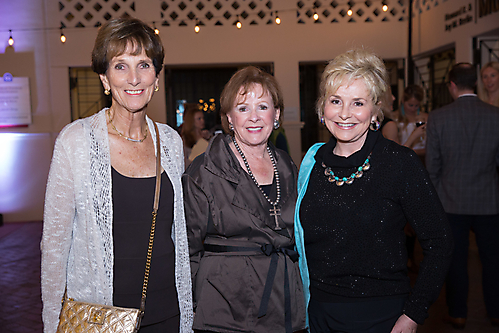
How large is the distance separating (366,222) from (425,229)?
0.70ft

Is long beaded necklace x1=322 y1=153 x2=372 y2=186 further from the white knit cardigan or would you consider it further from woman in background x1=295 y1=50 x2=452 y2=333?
the white knit cardigan

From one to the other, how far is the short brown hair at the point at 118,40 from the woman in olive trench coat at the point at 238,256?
1.84ft

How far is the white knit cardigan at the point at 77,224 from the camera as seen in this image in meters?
1.53

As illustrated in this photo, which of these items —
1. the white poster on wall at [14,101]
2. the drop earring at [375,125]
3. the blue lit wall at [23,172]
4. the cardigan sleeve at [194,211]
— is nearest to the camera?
the drop earring at [375,125]

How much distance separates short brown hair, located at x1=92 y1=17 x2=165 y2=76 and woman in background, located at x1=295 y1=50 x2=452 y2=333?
74cm

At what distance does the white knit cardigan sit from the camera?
1.53 m

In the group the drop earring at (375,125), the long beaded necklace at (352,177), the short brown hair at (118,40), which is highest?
the short brown hair at (118,40)

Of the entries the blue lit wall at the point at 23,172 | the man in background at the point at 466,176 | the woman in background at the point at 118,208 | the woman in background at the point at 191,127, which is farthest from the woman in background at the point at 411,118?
the blue lit wall at the point at 23,172

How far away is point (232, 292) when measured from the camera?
1789mm

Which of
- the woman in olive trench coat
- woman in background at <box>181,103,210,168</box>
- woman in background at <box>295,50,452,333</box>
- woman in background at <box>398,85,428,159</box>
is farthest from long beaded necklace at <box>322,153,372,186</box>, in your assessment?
woman in background at <box>181,103,210,168</box>

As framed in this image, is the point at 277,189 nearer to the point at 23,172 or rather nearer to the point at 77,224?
the point at 77,224

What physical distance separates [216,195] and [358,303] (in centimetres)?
73

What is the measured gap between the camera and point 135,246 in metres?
1.62

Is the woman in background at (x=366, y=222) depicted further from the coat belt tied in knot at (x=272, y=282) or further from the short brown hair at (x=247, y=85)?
the short brown hair at (x=247, y=85)
